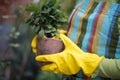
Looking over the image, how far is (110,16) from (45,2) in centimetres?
34

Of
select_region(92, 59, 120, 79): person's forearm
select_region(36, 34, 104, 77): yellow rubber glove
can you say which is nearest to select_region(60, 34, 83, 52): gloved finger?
select_region(36, 34, 104, 77): yellow rubber glove

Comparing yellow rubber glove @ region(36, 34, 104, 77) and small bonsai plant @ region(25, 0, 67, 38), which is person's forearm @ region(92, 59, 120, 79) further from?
small bonsai plant @ region(25, 0, 67, 38)

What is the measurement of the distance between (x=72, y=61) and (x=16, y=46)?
1.83m

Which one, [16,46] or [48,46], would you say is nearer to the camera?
[48,46]

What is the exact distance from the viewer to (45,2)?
5.69 feet

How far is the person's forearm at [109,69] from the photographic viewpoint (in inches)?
59.5

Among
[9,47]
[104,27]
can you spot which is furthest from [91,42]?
[9,47]

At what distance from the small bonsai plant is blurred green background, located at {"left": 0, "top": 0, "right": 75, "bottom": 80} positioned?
1.61 metres

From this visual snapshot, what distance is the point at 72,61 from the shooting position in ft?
5.21

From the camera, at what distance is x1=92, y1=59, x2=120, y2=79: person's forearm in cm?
151

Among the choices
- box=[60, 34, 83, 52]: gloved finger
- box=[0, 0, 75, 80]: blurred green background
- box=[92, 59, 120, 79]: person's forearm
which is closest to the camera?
box=[92, 59, 120, 79]: person's forearm

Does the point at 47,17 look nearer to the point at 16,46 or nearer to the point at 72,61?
the point at 72,61

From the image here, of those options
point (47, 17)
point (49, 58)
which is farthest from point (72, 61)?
point (47, 17)

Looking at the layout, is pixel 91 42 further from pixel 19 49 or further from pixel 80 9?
pixel 19 49
